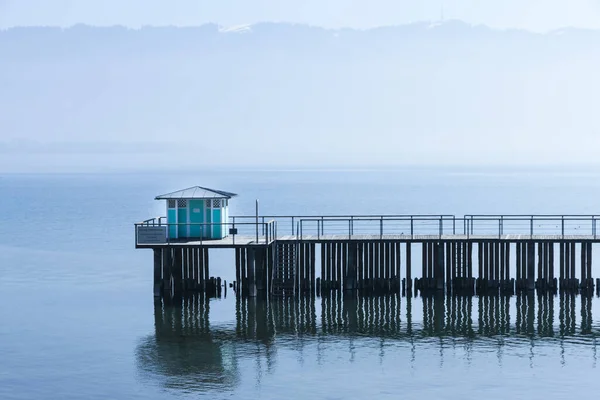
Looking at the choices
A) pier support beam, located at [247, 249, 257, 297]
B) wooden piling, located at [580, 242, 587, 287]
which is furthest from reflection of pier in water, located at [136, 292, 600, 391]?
wooden piling, located at [580, 242, 587, 287]

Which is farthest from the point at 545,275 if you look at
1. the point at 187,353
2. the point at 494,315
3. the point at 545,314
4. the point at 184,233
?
the point at 187,353

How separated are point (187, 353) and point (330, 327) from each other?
6.68 metres

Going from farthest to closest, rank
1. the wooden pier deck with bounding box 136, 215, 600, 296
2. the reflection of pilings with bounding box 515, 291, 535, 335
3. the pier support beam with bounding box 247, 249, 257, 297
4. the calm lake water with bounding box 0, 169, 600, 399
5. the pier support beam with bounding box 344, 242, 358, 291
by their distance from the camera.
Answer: the pier support beam with bounding box 344, 242, 358, 291
the wooden pier deck with bounding box 136, 215, 600, 296
the pier support beam with bounding box 247, 249, 257, 297
the reflection of pilings with bounding box 515, 291, 535, 335
the calm lake water with bounding box 0, 169, 600, 399

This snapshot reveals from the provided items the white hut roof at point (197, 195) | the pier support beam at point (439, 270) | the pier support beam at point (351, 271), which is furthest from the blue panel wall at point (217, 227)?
the pier support beam at point (439, 270)

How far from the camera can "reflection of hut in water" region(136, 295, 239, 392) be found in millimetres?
34500

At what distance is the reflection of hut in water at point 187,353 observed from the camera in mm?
34500

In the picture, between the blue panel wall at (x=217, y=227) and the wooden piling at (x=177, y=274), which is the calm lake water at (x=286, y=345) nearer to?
the wooden piling at (x=177, y=274)

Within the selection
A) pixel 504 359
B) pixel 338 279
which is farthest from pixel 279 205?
pixel 504 359

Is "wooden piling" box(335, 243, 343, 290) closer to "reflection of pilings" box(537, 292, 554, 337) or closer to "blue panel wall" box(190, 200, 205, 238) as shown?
"blue panel wall" box(190, 200, 205, 238)

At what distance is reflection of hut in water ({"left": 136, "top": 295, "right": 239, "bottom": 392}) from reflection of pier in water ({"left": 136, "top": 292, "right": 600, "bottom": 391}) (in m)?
0.03

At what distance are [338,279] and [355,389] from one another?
15.1 m

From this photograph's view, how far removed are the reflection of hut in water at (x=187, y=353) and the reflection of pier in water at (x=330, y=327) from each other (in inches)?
1.3

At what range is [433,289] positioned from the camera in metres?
48.5

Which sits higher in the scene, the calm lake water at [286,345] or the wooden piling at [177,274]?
the wooden piling at [177,274]
